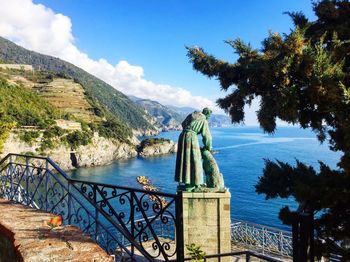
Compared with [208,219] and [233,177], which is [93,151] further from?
[208,219]

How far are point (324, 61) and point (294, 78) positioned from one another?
0.88 meters

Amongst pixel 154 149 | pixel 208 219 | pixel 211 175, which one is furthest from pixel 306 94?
pixel 154 149

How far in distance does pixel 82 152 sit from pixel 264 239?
76406 mm

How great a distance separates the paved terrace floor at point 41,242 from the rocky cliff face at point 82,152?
7278 centimetres

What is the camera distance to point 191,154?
731cm

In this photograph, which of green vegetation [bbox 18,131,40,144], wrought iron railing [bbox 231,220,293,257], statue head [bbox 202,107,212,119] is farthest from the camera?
green vegetation [bbox 18,131,40,144]

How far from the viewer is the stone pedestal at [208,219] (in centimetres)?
735

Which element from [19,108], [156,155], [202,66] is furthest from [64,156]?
[202,66]

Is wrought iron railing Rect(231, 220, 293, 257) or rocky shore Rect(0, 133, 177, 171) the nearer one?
wrought iron railing Rect(231, 220, 293, 257)

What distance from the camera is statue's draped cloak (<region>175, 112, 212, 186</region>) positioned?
725cm

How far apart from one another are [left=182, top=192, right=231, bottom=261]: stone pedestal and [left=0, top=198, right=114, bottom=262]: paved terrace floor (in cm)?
375

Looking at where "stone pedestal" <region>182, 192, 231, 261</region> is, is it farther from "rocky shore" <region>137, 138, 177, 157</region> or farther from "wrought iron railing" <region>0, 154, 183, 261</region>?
"rocky shore" <region>137, 138, 177, 157</region>

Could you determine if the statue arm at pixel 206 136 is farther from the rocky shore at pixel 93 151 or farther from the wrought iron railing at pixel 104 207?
the rocky shore at pixel 93 151

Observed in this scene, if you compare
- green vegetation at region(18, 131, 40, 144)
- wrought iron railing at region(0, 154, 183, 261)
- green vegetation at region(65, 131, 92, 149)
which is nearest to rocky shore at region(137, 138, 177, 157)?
green vegetation at region(65, 131, 92, 149)
